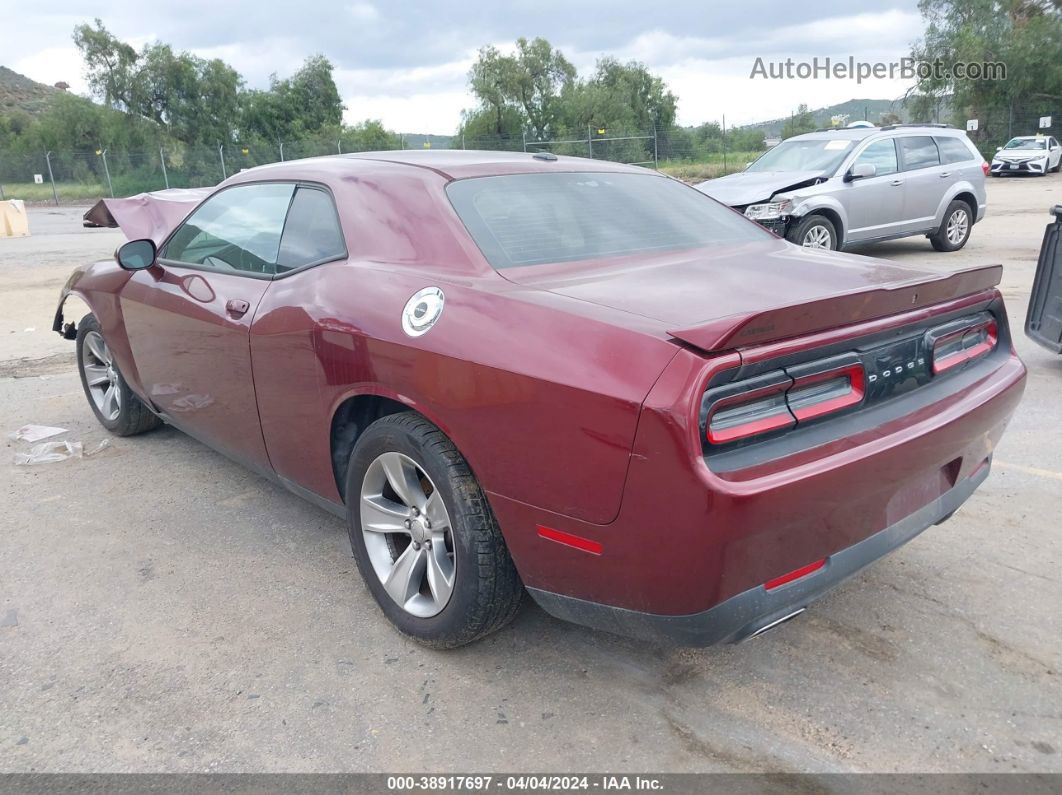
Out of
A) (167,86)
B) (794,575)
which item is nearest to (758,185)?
(794,575)

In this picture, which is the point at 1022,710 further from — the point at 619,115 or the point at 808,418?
the point at 619,115

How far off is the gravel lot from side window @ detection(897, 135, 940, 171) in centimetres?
830

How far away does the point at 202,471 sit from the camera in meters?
4.61

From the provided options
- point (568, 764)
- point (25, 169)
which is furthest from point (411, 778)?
point (25, 169)

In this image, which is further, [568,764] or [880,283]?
[880,283]

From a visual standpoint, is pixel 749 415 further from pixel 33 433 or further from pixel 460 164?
pixel 33 433

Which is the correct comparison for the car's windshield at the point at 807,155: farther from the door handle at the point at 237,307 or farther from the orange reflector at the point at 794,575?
the orange reflector at the point at 794,575

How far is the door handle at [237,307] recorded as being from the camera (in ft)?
11.3

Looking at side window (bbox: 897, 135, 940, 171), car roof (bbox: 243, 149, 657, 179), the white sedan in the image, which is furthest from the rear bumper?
the white sedan

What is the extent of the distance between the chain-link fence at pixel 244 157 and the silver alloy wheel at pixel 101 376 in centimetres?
3293

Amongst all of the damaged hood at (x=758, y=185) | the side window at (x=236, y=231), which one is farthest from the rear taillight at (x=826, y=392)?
the damaged hood at (x=758, y=185)

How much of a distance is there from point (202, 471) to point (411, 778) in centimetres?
277

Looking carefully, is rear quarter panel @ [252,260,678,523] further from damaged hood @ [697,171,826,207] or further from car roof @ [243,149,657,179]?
damaged hood @ [697,171,826,207]

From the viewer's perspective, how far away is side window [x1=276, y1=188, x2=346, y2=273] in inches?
127
